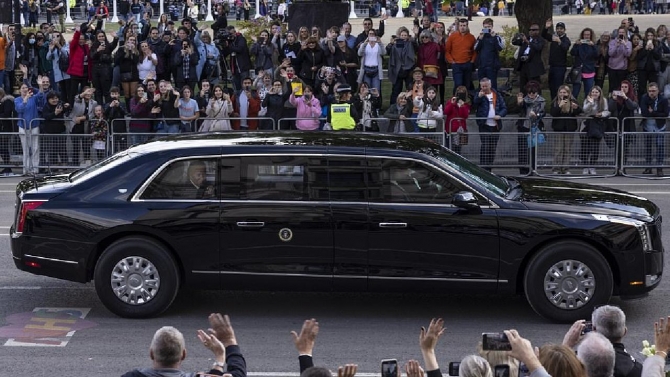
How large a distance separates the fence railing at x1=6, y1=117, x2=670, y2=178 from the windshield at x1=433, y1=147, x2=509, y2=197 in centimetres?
794

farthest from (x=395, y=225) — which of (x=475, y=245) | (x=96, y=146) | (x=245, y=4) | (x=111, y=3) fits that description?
(x=111, y=3)

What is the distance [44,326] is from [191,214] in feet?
5.48

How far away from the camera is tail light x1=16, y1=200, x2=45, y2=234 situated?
11.1 m

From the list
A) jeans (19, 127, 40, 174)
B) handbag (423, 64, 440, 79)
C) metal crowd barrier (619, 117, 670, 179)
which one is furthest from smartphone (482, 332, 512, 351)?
handbag (423, 64, 440, 79)

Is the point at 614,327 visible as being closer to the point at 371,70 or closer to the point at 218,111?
the point at 218,111

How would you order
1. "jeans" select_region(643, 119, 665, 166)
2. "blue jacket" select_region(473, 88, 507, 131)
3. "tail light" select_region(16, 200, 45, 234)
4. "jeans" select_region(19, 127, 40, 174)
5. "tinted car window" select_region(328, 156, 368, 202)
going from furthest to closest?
"jeans" select_region(19, 127, 40, 174) < "blue jacket" select_region(473, 88, 507, 131) < "jeans" select_region(643, 119, 665, 166) < "tail light" select_region(16, 200, 45, 234) < "tinted car window" select_region(328, 156, 368, 202)

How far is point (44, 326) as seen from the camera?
10.9 m

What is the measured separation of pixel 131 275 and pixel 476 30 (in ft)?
107

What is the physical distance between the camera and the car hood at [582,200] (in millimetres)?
10891

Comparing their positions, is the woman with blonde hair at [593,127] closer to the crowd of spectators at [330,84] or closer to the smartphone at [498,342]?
the crowd of spectators at [330,84]

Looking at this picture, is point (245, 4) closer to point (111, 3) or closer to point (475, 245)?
point (111, 3)

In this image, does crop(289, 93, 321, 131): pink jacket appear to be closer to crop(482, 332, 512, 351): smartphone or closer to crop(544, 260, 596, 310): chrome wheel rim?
crop(544, 260, 596, 310): chrome wheel rim

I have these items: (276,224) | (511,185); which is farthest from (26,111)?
(511,185)

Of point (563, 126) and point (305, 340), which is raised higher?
point (563, 126)
